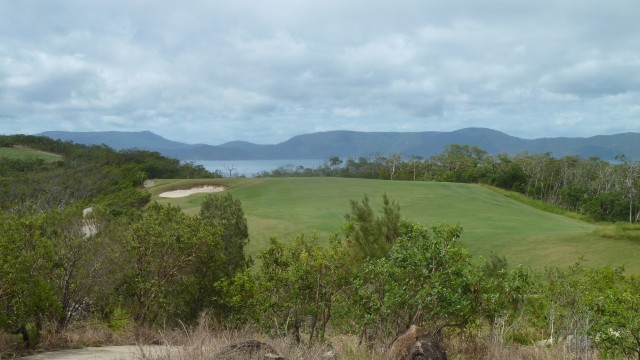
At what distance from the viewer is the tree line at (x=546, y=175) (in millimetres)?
85500

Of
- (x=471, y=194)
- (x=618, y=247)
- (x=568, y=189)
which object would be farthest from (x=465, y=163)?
(x=618, y=247)

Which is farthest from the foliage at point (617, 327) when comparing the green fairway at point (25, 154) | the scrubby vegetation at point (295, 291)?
the green fairway at point (25, 154)

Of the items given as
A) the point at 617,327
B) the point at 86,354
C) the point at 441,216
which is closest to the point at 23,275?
the point at 86,354

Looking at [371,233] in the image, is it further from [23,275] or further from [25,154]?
[25,154]

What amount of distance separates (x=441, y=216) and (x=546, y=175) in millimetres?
66031

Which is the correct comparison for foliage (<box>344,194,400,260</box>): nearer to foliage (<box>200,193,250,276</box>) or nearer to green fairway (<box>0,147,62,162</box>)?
foliage (<box>200,193,250,276</box>)

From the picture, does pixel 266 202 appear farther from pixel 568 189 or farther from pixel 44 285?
pixel 568 189

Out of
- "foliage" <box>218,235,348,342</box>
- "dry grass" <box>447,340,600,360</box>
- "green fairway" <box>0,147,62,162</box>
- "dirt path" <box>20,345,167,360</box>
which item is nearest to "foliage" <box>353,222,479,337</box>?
"dry grass" <box>447,340,600,360</box>

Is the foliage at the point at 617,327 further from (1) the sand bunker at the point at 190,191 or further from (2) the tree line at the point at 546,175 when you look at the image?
(2) the tree line at the point at 546,175

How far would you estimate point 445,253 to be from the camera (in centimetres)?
959

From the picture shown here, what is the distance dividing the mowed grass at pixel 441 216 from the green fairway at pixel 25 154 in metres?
65.8

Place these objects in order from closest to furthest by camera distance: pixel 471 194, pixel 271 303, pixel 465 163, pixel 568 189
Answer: pixel 271 303
pixel 471 194
pixel 568 189
pixel 465 163

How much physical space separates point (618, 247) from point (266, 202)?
3484 centimetres

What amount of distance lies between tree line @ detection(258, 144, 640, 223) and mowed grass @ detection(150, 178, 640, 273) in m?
28.1
